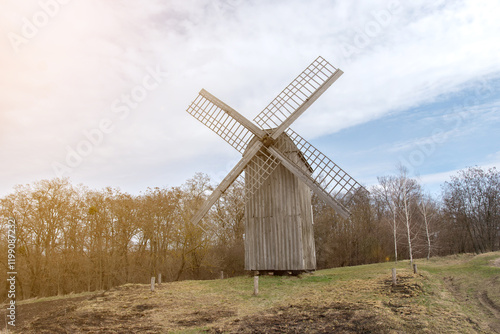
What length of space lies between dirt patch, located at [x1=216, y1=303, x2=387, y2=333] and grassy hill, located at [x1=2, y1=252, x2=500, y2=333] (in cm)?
3

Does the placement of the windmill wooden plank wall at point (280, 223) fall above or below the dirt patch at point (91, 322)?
above

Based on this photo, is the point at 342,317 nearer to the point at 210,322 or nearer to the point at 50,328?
the point at 210,322

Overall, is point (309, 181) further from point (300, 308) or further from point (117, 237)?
point (117, 237)

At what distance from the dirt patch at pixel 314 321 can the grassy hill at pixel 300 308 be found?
0.08ft

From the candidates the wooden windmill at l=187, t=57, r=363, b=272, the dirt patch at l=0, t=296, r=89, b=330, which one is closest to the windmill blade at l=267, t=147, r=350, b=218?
the wooden windmill at l=187, t=57, r=363, b=272

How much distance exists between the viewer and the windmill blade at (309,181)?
15.4 meters

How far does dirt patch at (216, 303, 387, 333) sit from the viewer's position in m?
8.95

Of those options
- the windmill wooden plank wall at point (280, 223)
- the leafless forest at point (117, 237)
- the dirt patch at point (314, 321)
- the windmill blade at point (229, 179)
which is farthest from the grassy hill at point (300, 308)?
the leafless forest at point (117, 237)

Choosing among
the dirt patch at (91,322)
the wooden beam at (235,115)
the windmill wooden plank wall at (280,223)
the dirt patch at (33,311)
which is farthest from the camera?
the wooden beam at (235,115)

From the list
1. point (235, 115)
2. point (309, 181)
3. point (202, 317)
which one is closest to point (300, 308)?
point (202, 317)

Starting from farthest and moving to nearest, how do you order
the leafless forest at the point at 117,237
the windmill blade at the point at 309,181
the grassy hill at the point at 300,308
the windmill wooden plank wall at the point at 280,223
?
1. the leafless forest at the point at 117,237
2. the windmill wooden plank wall at the point at 280,223
3. the windmill blade at the point at 309,181
4. the grassy hill at the point at 300,308

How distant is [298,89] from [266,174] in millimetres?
4761

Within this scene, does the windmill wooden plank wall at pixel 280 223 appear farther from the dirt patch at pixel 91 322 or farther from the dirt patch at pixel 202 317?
the dirt patch at pixel 91 322

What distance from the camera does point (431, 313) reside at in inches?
389
